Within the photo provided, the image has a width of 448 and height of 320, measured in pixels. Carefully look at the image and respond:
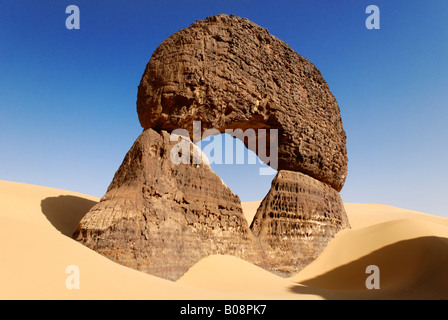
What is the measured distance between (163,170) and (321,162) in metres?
5.64

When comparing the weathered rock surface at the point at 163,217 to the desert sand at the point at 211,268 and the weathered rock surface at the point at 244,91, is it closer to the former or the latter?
the desert sand at the point at 211,268

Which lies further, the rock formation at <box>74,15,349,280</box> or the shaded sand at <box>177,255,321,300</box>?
the rock formation at <box>74,15,349,280</box>

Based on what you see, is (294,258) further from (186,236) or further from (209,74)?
(209,74)

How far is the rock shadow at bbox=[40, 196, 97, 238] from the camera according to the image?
816cm

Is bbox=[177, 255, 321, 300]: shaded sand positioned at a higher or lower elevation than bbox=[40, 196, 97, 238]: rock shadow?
lower

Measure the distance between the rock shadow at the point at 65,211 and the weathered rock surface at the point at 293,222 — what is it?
4.61 metres

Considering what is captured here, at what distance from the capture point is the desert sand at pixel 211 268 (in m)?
3.72

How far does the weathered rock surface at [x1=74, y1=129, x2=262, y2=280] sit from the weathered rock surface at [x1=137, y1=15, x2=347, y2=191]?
91 centimetres

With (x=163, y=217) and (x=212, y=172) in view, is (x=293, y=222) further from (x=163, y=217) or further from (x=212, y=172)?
(x=163, y=217)

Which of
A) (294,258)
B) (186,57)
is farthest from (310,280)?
(186,57)

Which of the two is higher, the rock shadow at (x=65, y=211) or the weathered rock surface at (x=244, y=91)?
the weathered rock surface at (x=244, y=91)

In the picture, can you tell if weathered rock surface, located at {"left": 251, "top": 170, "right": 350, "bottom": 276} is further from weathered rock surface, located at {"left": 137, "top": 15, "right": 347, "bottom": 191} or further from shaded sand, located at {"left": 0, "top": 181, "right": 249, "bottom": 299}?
shaded sand, located at {"left": 0, "top": 181, "right": 249, "bottom": 299}

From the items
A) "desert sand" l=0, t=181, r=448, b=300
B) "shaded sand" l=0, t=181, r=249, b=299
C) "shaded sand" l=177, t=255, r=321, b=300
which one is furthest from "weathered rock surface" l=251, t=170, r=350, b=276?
"shaded sand" l=0, t=181, r=249, b=299

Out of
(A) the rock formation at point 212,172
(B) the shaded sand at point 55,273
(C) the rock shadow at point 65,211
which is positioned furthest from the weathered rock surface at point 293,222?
(C) the rock shadow at point 65,211
